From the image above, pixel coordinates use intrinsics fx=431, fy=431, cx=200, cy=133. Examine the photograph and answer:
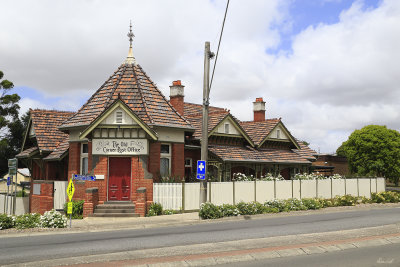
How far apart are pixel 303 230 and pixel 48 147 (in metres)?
17.8

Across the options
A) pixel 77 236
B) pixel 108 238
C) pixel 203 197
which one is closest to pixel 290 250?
pixel 108 238

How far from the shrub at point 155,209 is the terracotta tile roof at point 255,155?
6.54 metres

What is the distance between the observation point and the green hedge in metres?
18.5

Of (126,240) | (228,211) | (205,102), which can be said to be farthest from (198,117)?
(126,240)

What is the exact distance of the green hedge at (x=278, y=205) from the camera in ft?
60.7

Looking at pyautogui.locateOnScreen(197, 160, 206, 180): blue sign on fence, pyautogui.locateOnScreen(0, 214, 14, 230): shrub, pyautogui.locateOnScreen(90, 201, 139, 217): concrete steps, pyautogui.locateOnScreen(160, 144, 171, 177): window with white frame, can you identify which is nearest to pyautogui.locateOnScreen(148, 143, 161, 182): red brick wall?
pyautogui.locateOnScreen(160, 144, 171, 177): window with white frame

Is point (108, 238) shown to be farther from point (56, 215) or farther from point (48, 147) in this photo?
point (48, 147)

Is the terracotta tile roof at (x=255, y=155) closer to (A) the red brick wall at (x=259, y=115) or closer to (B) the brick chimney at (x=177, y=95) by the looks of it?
(B) the brick chimney at (x=177, y=95)

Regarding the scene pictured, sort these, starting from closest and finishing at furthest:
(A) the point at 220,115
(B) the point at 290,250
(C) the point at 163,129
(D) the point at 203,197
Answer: (B) the point at 290,250 → (D) the point at 203,197 → (C) the point at 163,129 → (A) the point at 220,115

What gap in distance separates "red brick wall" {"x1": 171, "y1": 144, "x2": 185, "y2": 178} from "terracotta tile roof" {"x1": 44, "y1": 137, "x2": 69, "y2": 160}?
20.6ft

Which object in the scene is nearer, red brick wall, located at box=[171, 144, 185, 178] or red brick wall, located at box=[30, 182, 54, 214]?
red brick wall, located at box=[171, 144, 185, 178]

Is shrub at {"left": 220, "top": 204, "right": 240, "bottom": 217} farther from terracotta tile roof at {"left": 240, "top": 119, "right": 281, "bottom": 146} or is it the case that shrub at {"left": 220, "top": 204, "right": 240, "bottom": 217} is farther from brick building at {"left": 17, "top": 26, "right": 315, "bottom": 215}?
terracotta tile roof at {"left": 240, "top": 119, "right": 281, "bottom": 146}

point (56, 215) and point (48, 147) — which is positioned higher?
point (48, 147)

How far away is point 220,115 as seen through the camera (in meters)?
29.0
